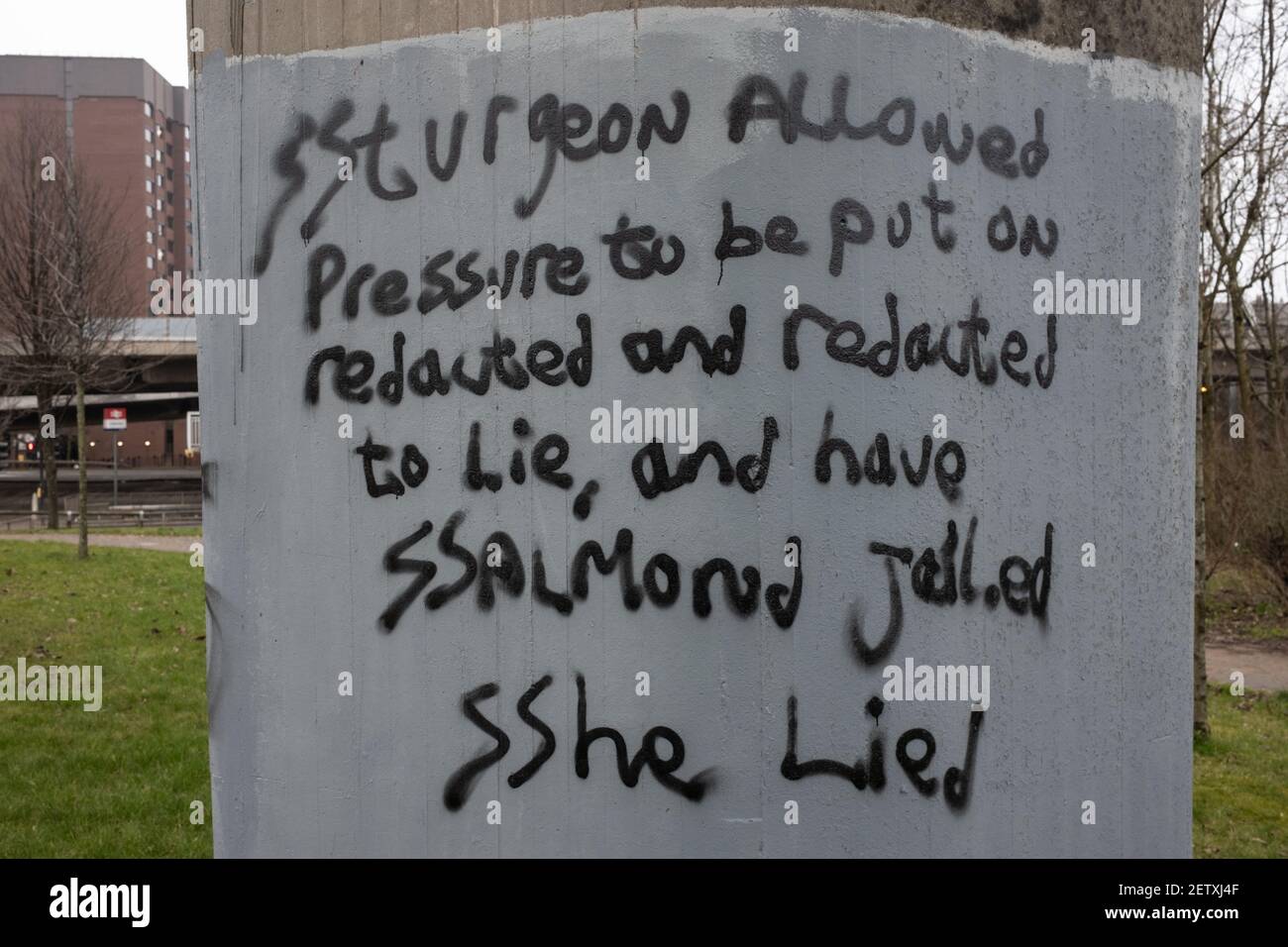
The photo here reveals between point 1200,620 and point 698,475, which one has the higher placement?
point 698,475

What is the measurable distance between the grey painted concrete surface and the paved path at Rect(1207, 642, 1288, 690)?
8.35 metres

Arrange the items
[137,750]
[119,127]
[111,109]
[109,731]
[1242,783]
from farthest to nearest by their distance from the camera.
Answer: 1. [119,127]
2. [111,109]
3. [109,731]
4. [1242,783]
5. [137,750]

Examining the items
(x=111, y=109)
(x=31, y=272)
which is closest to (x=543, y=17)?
(x=31, y=272)

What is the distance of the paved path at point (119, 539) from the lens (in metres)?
19.8

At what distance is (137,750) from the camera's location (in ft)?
24.1

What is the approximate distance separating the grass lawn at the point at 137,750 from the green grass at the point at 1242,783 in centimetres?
1

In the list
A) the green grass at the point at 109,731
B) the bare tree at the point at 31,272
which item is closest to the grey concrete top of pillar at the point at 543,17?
the green grass at the point at 109,731

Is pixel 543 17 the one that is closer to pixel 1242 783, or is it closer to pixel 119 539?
pixel 1242 783

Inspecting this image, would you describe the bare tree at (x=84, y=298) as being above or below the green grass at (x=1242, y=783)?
above

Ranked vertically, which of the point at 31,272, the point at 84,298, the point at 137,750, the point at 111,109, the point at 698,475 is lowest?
the point at 137,750

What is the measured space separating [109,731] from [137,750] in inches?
22.8

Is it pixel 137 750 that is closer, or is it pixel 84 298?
pixel 137 750

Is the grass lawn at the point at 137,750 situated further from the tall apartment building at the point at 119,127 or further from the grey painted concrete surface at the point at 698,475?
the tall apartment building at the point at 119,127

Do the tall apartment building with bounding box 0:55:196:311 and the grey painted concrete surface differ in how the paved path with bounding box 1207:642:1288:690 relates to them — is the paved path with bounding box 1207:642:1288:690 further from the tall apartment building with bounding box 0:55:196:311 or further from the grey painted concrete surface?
the tall apartment building with bounding box 0:55:196:311
